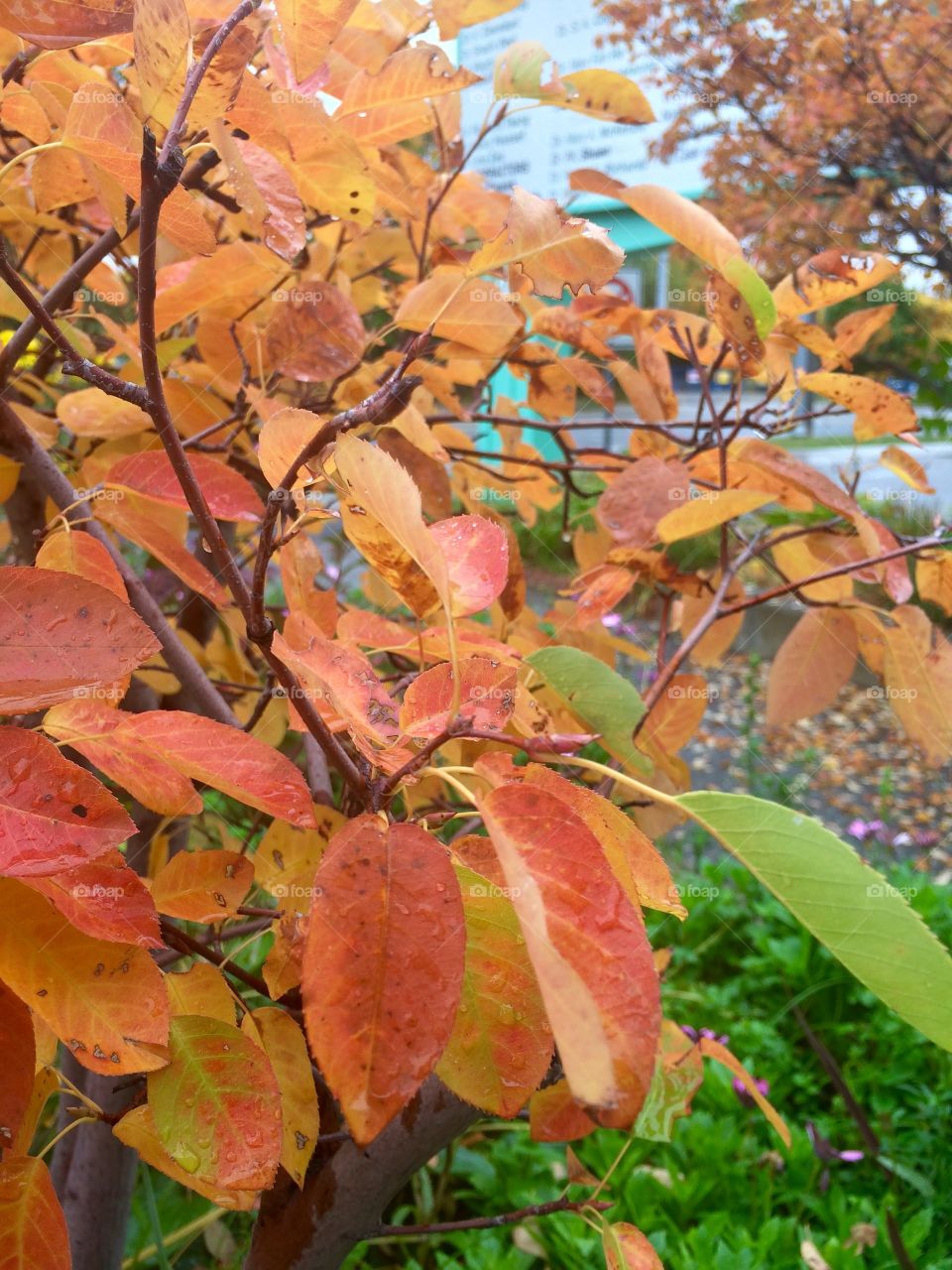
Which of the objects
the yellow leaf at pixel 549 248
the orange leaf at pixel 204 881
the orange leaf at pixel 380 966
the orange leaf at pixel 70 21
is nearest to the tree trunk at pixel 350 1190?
the orange leaf at pixel 204 881

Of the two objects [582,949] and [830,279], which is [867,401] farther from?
[582,949]

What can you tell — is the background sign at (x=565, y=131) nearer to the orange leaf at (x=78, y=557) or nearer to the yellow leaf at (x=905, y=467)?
the yellow leaf at (x=905, y=467)

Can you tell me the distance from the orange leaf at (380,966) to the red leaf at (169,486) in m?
0.26

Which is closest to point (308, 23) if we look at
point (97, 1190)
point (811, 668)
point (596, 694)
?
point (596, 694)

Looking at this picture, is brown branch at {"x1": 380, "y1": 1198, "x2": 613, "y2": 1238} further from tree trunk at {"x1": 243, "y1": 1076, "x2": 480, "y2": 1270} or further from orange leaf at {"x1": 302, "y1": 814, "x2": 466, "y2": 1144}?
orange leaf at {"x1": 302, "y1": 814, "x2": 466, "y2": 1144}

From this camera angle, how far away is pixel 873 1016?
4.86ft

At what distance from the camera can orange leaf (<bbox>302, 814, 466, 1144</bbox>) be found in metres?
0.28

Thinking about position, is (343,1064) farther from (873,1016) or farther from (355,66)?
(873,1016)

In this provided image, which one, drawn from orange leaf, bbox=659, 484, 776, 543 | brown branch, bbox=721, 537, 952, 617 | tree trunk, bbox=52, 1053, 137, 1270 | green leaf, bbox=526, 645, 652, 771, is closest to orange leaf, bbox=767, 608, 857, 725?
brown branch, bbox=721, 537, 952, 617

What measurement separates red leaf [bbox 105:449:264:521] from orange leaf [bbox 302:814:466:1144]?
258 millimetres

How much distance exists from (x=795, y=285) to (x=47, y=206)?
1.71 ft

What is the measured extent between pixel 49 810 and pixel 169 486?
0.79 ft

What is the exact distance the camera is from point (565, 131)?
13.5ft

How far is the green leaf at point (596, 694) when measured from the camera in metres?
0.47
